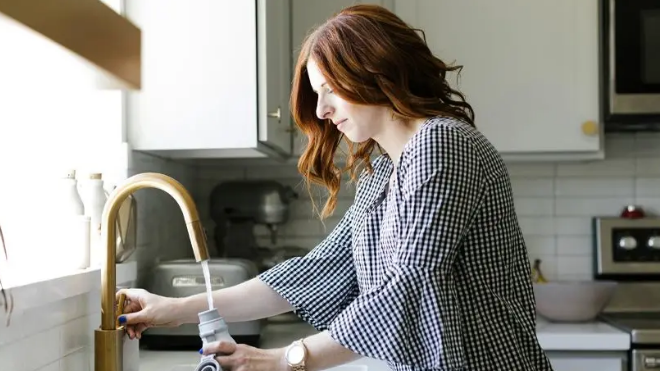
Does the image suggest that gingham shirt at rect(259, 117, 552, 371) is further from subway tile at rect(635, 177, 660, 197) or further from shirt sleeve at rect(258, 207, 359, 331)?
subway tile at rect(635, 177, 660, 197)

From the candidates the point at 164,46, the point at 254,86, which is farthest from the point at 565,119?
the point at 164,46

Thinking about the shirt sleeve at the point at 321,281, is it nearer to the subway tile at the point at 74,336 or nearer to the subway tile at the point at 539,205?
the subway tile at the point at 74,336

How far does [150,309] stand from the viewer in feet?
4.64

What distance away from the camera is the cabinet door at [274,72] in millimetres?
2055

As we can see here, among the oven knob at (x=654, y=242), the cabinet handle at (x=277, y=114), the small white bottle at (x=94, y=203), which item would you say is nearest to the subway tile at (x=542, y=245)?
the oven knob at (x=654, y=242)

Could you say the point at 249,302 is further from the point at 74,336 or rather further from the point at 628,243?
the point at 628,243

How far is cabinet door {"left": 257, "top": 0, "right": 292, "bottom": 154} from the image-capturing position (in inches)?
80.9

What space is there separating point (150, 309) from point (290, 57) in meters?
1.32

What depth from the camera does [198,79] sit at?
2043 millimetres

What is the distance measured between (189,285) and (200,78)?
1.68 feet

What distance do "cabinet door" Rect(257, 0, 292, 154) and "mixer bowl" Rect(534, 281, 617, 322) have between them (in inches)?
35.6

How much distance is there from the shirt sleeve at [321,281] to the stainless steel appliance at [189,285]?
0.45 meters

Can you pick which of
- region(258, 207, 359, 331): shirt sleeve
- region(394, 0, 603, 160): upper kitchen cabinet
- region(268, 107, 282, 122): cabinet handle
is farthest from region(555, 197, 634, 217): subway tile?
region(258, 207, 359, 331): shirt sleeve

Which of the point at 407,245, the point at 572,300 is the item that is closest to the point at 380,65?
the point at 407,245
